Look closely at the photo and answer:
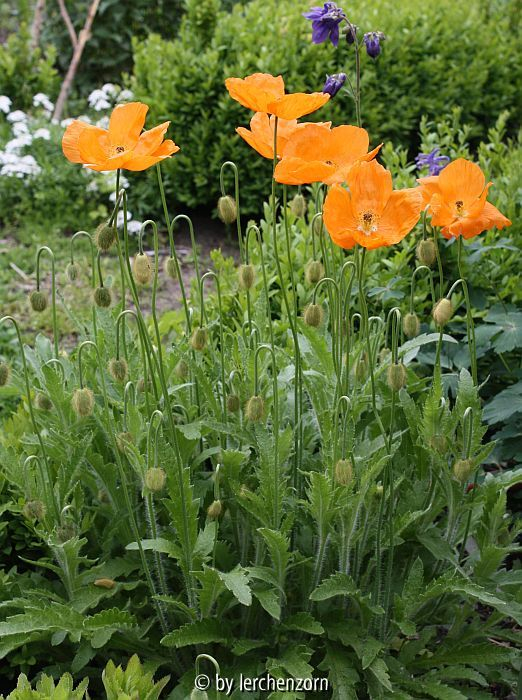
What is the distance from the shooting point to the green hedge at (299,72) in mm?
5016

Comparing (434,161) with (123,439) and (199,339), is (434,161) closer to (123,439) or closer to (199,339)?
(199,339)

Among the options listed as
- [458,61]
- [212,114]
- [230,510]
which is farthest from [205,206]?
[230,510]

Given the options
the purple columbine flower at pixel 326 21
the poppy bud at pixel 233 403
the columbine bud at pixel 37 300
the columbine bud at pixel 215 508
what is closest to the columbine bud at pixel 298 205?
the purple columbine flower at pixel 326 21

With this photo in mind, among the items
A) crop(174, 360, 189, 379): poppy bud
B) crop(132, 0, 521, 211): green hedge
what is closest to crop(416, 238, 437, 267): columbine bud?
crop(174, 360, 189, 379): poppy bud

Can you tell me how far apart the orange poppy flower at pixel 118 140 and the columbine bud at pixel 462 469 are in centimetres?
83

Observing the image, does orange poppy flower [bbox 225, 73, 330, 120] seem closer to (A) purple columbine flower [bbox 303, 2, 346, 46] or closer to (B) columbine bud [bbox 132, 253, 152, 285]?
(B) columbine bud [bbox 132, 253, 152, 285]

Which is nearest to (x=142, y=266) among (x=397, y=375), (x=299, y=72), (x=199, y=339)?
(x=199, y=339)

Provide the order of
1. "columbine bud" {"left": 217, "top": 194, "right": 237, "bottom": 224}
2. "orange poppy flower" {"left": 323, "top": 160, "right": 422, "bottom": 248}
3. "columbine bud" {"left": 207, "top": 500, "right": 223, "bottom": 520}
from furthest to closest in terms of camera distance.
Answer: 1. "columbine bud" {"left": 217, "top": 194, "right": 237, "bottom": 224}
2. "columbine bud" {"left": 207, "top": 500, "right": 223, "bottom": 520}
3. "orange poppy flower" {"left": 323, "top": 160, "right": 422, "bottom": 248}

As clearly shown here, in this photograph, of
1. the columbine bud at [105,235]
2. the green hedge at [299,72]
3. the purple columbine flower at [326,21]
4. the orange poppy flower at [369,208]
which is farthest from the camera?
the green hedge at [299,72]

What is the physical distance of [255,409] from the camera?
5.74 ft

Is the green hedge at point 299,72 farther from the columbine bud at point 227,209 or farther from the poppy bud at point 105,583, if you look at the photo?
the poppy bud at point 105,583

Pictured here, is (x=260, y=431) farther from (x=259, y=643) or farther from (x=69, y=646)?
(x=69, y=646)

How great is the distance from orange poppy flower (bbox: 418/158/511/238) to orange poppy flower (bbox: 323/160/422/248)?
77mm

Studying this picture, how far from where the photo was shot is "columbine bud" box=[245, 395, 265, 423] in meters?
1.74
